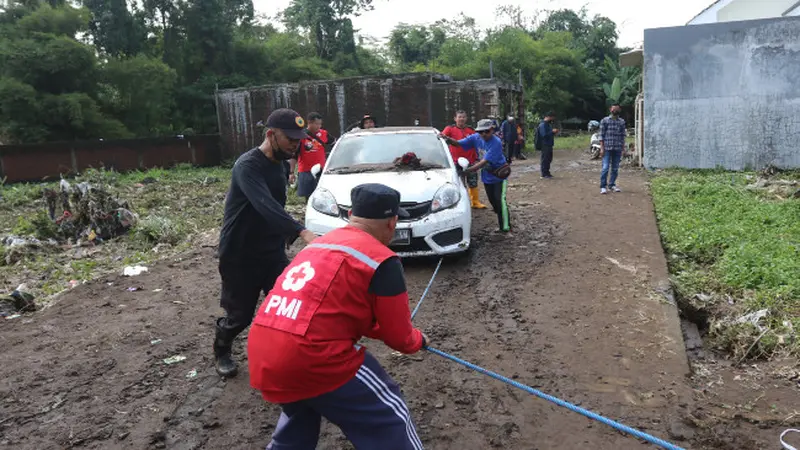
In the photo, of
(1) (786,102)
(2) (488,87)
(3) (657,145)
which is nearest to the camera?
(1) (786,102)

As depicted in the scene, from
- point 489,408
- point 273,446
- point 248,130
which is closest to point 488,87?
point 248,130

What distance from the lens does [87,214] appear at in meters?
9.67

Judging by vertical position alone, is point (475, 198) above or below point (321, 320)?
below

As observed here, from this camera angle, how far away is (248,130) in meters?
23.5

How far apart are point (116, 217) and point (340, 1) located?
32840 mm

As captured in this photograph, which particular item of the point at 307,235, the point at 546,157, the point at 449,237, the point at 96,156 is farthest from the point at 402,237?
the point at 96,156

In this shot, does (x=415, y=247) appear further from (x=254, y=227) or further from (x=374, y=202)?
(x=374, y=202)

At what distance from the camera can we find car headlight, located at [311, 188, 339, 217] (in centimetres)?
653

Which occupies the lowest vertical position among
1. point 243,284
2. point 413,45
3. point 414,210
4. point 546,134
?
point 243,284

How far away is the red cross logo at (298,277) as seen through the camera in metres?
2.33

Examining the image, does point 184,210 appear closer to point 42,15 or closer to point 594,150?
point 594,150

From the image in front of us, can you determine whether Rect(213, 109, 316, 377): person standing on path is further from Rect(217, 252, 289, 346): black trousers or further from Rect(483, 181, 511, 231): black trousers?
Rect(483, 181, 511, 231): black trousers

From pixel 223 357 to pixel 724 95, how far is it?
44.9ft

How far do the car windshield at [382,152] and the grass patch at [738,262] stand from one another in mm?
3108
